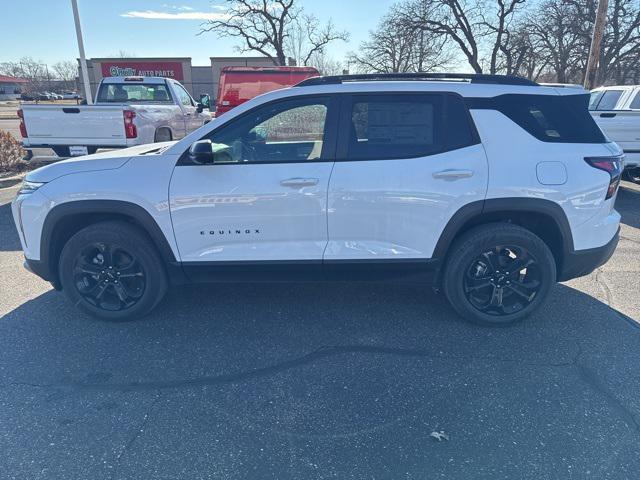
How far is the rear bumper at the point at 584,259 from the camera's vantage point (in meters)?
3.36

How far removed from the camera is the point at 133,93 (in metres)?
10.4

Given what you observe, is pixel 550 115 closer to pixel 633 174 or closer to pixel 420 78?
pixel 420 78

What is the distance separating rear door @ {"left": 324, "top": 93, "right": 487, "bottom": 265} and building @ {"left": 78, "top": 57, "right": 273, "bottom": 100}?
105ft

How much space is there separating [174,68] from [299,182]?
3484 centimetres

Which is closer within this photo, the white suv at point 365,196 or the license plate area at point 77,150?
the white suv at point 365,196

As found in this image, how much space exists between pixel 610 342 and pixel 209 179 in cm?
327

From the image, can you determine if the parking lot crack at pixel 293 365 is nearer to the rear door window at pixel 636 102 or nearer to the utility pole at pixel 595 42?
the rear door window at pixel 636 102

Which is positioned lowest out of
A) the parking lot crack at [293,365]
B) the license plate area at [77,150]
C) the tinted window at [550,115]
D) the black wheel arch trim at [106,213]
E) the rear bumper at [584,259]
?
the parking lot crack at [293,365]

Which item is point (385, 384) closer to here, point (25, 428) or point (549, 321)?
point (549, 321)

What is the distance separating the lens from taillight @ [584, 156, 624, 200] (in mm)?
3207

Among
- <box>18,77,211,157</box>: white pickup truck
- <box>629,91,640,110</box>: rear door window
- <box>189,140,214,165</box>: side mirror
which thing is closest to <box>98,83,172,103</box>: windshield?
<box>18,77,211,157</box>: white pickup truck

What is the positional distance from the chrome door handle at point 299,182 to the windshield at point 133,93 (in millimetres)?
8291

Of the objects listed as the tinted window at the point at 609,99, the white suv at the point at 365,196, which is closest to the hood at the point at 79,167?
the white suv at the point at 365,196

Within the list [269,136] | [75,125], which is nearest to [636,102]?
[269,136]
